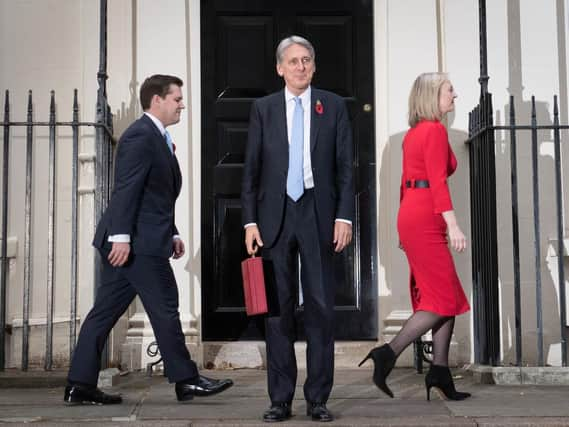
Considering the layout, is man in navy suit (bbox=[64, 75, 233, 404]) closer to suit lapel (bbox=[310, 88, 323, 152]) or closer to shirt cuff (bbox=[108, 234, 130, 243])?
shirt cuff (bbox=[108, 234, 130, 243])

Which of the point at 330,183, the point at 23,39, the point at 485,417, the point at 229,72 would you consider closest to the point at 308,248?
the point at 330,183

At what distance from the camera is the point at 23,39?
7.04 metres

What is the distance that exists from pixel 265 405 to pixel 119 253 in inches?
43.7

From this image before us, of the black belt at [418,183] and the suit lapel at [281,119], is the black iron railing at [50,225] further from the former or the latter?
the black belt at [418,183]

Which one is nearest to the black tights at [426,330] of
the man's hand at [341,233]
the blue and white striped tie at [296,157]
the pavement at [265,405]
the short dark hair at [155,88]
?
the pavement at [265,405]

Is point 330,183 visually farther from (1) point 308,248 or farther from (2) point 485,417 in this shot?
(2) point 485,417

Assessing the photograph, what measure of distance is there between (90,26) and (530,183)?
3.22 meters

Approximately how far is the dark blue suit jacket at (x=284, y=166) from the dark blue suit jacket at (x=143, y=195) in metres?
0.59

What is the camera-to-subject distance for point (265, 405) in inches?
210

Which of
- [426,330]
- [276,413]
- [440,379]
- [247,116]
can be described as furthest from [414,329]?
[247,116]

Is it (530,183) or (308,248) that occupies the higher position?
(530,183)

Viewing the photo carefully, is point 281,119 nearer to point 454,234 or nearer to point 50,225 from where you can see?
point 454,234

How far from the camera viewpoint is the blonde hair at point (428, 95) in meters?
5.39

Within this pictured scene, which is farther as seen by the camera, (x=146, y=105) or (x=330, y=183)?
(x=146, y=105)
